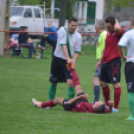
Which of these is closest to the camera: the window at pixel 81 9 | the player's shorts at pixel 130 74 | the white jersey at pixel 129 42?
the white jersey at pixel 129 42

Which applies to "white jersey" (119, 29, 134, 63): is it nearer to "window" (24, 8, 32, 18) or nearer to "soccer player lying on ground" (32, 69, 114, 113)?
"soccer player lying on ground" (32, 69, 114, 113)

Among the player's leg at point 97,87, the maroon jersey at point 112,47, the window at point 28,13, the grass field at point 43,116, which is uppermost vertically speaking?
the window at point 28,13

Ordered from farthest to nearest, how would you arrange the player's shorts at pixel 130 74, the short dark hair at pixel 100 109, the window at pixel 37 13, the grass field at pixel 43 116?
the window at pixel 37 13, the short dark hair at pixel 100 109, the player's shorts at pixel 130 74, the grass field at pixel 43 116

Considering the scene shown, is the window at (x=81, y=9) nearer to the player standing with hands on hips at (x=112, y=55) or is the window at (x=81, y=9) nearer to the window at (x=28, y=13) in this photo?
the window at (x=28, y=13)

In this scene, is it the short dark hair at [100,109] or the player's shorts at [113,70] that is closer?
the short dark hair at [100,109]

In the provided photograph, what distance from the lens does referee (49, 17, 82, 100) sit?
7.29m

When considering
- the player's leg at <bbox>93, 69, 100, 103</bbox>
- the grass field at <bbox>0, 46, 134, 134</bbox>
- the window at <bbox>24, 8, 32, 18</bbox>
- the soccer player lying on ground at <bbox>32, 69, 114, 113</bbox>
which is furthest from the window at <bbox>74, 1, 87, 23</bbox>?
the soccer player lying on ground at <bbox>32, 69, 114, 113</bbox>

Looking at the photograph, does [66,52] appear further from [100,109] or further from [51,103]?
[100,109]

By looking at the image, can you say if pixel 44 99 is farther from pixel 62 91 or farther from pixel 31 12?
pixel 31 12

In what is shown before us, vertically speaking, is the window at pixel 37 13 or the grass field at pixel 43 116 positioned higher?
the window at pixel 37 13

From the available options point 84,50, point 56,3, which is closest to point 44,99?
point 84,50

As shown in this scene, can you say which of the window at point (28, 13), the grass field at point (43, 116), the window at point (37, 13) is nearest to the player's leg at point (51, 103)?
the grass field at point (43, 116)

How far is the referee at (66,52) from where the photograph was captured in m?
7.29

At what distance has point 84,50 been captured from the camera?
2336 cm
